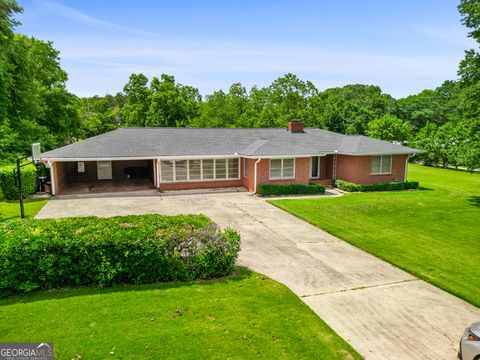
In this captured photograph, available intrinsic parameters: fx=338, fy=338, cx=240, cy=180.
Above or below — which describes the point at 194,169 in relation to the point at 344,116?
below

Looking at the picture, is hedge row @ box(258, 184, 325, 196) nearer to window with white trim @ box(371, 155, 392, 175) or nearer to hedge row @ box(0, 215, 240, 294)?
window with white trim @ box(371, 155, 392, 175)

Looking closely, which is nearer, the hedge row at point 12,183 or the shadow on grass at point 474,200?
the hedge row at point 12,183

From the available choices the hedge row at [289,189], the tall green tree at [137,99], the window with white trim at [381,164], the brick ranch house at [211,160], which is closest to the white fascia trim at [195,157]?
the brick ranch house at [211,160]

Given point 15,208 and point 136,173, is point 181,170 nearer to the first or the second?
point 136,173

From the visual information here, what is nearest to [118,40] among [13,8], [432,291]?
[13,8]

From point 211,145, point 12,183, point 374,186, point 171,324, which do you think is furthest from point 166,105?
point 171,324
